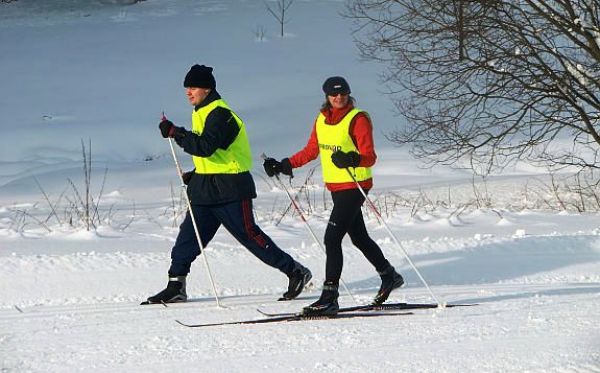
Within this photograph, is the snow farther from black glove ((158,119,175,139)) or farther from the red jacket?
black glove ((158,119,175,139))

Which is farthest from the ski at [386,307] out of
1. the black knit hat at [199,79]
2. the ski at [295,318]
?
the black knit hat at [199,79]

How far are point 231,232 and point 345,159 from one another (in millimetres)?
1113

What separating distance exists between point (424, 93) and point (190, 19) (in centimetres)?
1907

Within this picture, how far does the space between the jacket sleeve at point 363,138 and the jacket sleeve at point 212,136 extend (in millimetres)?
840

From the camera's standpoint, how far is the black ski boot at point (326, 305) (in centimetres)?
657

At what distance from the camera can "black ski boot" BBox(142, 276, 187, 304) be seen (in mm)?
7238

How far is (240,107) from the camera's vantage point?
2406 centimetres

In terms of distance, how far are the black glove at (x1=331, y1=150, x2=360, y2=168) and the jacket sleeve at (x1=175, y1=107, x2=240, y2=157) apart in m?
0.79

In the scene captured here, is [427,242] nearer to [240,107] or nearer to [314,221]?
[314,221]

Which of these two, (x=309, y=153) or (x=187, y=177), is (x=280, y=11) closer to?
(x=187, y=177)

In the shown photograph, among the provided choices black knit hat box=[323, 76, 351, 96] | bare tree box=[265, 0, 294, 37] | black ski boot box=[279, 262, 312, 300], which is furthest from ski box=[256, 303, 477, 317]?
bare tree box=[265, 0, 294, 37]

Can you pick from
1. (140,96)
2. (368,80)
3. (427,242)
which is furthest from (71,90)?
(427,242)

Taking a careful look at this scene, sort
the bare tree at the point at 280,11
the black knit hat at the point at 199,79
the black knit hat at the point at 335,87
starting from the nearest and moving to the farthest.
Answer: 1. the black knit hat at the point at 335,87
2. the black knit hat at the point at 199,79
3. the bare tree at the point at 280,11

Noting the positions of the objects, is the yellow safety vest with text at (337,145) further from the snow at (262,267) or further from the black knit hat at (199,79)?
the snow at (262,267)
